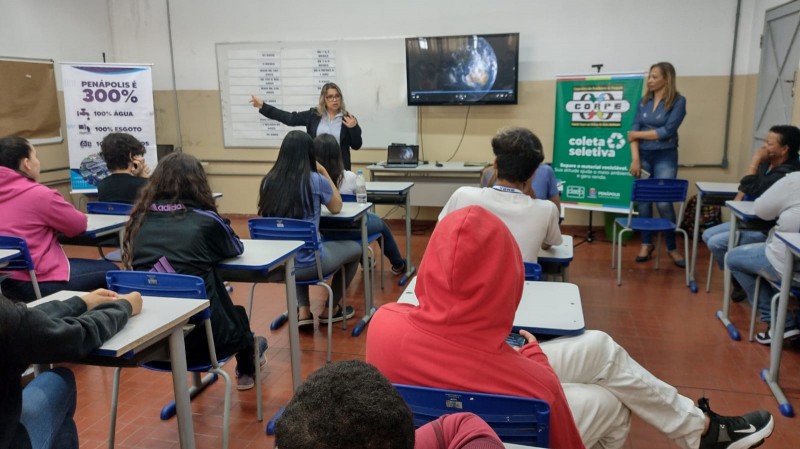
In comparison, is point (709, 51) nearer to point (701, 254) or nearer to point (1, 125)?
point (701, 254)

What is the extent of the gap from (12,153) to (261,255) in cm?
153

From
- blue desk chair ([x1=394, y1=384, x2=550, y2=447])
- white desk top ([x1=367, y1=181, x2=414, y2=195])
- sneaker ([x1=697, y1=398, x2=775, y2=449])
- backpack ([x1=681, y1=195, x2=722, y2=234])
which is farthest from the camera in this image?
backpack ([x1=681, y1=195, x2=722, y2=234])

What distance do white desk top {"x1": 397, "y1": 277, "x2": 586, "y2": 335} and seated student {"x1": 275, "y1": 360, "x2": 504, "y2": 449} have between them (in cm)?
88

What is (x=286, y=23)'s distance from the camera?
21.3 feet

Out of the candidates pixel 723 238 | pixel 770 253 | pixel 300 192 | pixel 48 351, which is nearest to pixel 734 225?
pixel 723 238

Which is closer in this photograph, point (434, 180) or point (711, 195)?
point (711, 195)

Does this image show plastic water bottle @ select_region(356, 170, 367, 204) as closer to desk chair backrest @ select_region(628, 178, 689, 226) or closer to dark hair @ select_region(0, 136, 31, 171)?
dark hair @ select_region(0, 136, 31, 171)

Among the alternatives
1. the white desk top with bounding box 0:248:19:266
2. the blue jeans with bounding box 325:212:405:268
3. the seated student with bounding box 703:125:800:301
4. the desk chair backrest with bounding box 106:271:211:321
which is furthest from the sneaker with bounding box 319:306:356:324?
the seated student with bounding box 703:125:800:301

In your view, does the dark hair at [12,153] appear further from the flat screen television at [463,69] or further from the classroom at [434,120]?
the flat screen television at [463,69]

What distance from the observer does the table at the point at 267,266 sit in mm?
2420

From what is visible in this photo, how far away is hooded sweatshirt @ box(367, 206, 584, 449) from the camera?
1238 mm

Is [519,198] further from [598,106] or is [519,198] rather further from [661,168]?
[598,106]

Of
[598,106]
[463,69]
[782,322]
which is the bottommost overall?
[782,322]

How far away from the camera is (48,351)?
1394mm
